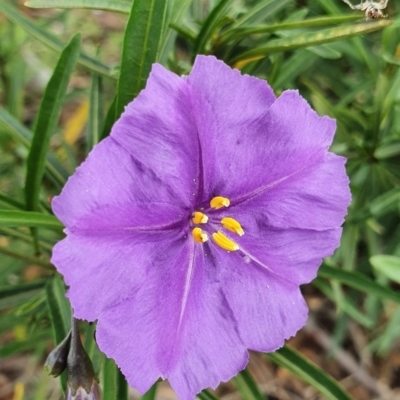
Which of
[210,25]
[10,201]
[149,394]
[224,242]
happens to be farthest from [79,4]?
[149,394]

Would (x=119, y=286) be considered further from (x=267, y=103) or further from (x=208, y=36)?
(x=208, y=36)

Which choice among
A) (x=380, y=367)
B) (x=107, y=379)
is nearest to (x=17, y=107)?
(x=107, y=379)

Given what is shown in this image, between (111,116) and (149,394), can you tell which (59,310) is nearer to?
(149,394)

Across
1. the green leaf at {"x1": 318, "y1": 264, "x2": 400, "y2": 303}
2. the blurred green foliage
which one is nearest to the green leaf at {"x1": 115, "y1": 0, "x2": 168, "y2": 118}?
the blurred green foliage

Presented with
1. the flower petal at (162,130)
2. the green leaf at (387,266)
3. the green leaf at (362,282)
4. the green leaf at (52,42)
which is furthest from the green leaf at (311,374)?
the green leaf at (52,42)

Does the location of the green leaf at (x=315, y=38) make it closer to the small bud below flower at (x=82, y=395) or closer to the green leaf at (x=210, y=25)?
the green leaf at (x=210, y=25)

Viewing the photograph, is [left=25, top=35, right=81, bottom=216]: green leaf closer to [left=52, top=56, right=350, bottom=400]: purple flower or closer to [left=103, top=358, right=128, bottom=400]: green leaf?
[left=52, top=56, right=350, bottom=400]: purple flower

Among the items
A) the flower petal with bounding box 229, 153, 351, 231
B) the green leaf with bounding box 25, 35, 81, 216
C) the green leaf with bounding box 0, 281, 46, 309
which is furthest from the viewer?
the green leaf with bounding box 0, 281, 46, 309
